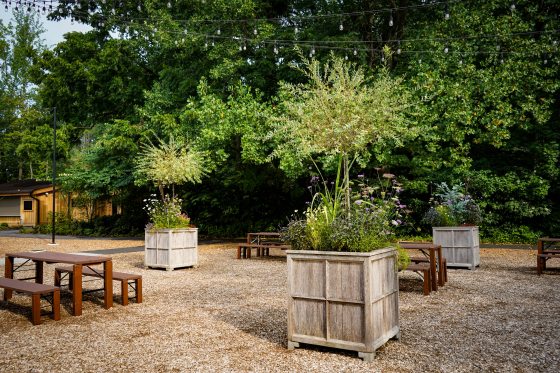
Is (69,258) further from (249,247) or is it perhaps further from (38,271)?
(249,247)

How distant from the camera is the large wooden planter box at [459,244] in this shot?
10070 millimetres

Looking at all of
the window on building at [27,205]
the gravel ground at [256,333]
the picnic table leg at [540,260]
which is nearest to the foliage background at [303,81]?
the picnic table leg at [540,260]

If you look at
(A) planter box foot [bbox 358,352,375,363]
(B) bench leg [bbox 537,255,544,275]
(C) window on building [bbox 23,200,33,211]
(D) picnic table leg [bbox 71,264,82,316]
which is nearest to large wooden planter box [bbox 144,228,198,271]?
(D) picnic table leg [bbox 71,264,82,316]

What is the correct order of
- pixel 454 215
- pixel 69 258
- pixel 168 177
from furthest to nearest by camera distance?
pixel 168 177
pixel 454 215
pixel 69 258

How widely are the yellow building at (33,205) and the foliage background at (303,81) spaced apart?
893cm

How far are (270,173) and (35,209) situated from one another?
22.4 meters

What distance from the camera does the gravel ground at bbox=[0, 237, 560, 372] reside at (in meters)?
4.18

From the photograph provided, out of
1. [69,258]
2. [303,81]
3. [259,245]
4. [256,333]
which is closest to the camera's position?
[256,333]

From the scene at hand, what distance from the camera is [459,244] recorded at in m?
10.2

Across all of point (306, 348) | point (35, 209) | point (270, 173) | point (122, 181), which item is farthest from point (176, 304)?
point (35, 209)

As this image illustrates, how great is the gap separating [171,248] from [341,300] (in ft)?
22.4

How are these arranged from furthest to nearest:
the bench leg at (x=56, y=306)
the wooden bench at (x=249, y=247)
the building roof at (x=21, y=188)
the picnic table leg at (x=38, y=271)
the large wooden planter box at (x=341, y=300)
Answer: the building roof at (x=21, y=188) < the wooden bench at (x=249, y=247) < the picnic table leg at (x=38, y=271) < the bench leg at (x=56, y=306) < the large wooden planter box at (x=341, y=300)

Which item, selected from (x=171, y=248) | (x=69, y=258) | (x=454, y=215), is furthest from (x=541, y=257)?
(x=69, y=258)

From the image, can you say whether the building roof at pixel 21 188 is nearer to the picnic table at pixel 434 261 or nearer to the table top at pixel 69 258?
the table top at pixel 69 258
